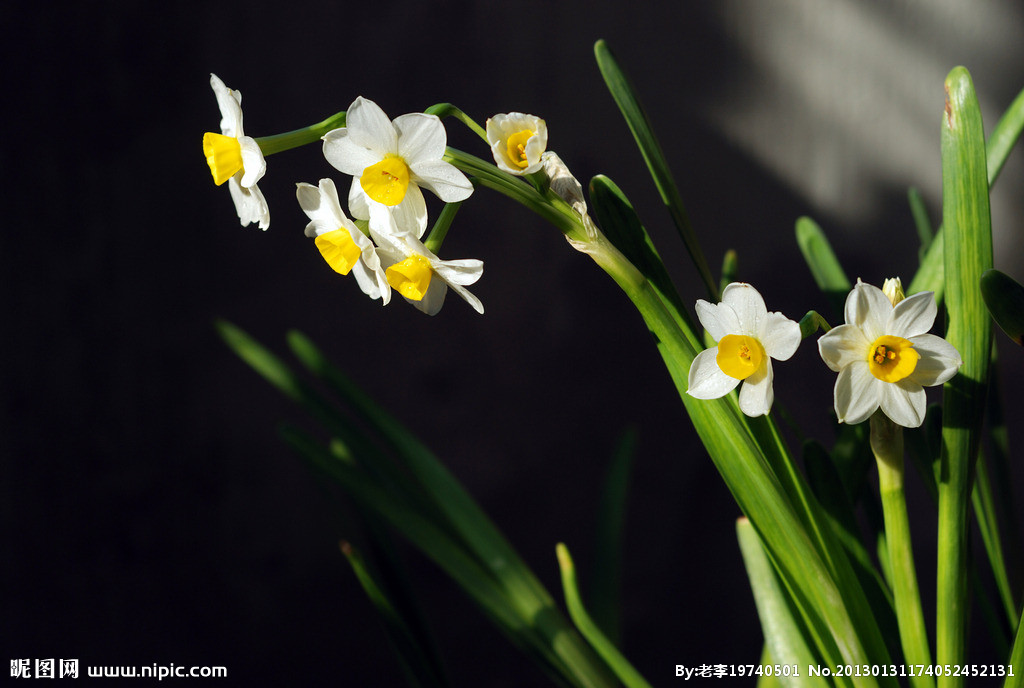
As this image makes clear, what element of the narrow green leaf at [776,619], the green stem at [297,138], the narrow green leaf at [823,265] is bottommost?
the narrow green leaf at [776,619]

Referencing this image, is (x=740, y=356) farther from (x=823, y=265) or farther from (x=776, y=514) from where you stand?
(x=823, y=265)

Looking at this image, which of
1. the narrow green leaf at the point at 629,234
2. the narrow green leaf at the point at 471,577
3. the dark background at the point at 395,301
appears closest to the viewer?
the narrow green leaf at the point at 629,234

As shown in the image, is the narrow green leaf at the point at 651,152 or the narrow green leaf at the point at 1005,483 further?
the narrow green leaf at the point at 1005,483

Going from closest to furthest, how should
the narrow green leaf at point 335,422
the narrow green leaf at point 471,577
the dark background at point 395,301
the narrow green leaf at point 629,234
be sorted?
the narrow green leaf at point 629,234 → the narrow green leaf at point 471,577 → the narrow green leaf at point 335,422 → the dark background at point 395,301

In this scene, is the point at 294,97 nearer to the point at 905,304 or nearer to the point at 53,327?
the point at 53,327

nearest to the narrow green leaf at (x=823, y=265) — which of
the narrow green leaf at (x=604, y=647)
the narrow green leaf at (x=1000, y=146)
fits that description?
the narrow green leaf at (x=1000, y=146)

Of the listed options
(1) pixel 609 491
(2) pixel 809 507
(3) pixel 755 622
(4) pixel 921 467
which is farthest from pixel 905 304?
(3) pixel 755 622

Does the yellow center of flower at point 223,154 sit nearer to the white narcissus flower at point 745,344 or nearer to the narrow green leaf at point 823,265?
the white narcissus flower at point 745,344

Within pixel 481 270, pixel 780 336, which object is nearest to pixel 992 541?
pixel 780 336
